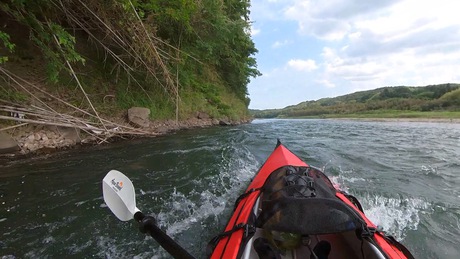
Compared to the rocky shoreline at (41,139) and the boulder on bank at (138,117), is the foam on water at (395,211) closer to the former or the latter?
the rocky shoreline at (41,139)

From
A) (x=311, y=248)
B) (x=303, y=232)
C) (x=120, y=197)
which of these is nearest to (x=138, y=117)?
(x=120, y=197)

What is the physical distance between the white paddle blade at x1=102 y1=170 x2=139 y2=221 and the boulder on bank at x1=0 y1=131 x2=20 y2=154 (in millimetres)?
4770

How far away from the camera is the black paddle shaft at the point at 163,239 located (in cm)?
168

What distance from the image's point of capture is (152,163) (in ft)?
19.2

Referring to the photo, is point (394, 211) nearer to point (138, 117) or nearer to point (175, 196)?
point (175, 196)

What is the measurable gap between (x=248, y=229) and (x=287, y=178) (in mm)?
999

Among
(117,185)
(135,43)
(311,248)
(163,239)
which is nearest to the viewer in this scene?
(163,239)

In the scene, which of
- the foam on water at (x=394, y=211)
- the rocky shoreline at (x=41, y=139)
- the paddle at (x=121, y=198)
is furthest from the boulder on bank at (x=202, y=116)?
the paddle at (x=121, y=198)

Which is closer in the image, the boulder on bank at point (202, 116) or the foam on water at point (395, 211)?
the foam on water at point (395, 211)

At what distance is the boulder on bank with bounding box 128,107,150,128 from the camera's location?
30.1ft

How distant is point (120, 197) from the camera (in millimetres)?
2508

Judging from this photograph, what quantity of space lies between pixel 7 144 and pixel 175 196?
4.54 meters

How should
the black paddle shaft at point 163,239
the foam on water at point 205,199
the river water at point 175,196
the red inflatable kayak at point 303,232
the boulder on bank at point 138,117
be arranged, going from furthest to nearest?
the boulder on bank at point 138,117 → the foam on water at point 205,199 → the river water at point 175,196 → the red inflatable kayak at point 303,232 → the black paddle shaft at point 163,239

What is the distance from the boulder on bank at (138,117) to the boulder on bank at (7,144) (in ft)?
12.2
